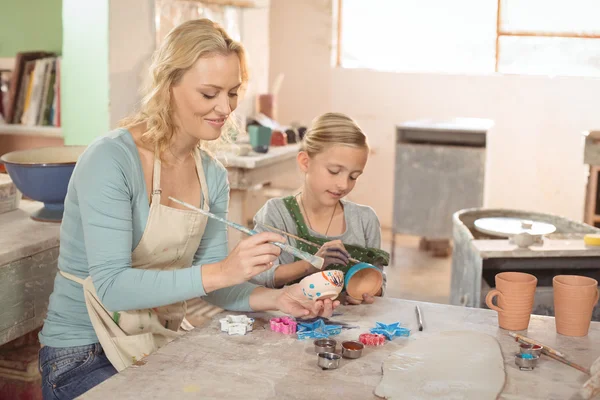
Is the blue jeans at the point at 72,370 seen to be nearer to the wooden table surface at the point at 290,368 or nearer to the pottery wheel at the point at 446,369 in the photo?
the wooden table surface at the point at 290,368

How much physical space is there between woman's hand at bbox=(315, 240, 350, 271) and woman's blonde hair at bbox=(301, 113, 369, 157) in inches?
16.8

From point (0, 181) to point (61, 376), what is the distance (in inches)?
46.7

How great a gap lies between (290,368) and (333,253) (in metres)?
0.66

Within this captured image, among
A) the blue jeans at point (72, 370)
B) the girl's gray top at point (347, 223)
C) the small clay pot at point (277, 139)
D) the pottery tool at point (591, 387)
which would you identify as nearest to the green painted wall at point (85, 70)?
the small clay pot at point (277, 139)

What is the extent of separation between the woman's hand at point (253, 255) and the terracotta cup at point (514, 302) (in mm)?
544

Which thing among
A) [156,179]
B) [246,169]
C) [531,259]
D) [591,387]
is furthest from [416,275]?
[591,387]

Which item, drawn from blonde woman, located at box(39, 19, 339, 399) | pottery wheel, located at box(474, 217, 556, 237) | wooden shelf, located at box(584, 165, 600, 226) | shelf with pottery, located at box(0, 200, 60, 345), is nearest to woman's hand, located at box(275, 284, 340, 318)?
blonde woman, located at box(39, 19, 339, 399)

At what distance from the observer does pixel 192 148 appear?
224 cm

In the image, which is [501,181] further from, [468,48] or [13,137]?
[13,137]

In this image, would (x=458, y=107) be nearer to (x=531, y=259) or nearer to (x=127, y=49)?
(x=127, y=49)

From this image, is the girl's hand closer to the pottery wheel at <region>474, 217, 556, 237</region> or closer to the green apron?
the green apron

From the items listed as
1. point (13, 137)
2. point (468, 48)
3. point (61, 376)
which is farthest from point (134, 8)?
point (468, 48)

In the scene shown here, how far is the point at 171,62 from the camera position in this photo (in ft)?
6.72

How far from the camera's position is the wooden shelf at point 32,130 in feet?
13.7
